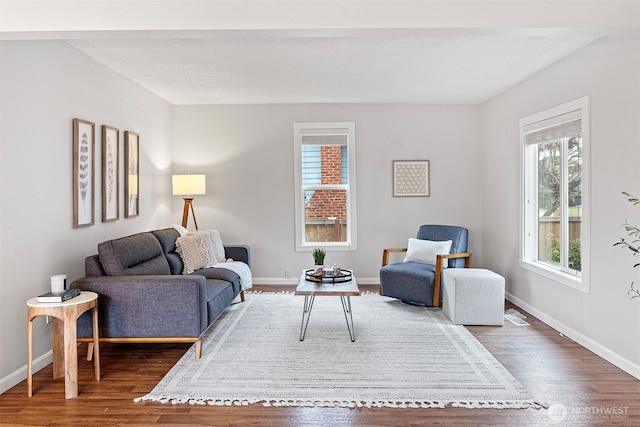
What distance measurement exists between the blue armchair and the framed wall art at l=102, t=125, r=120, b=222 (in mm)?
2931

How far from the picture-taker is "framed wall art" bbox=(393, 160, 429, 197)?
628cm

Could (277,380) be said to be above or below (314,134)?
below

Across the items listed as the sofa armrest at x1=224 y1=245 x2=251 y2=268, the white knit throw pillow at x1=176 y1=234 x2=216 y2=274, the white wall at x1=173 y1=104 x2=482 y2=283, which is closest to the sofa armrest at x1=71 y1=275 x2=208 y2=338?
the white knit throw pillow at x1=176 y1=234 x2=216 y2=274

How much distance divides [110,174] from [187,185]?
1.43m

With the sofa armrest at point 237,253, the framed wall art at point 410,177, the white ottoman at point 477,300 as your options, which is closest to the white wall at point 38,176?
the sofa armrest at point 237,253

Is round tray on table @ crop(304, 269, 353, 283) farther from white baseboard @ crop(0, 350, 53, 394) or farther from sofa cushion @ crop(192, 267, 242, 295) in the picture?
white baseboard @ crop(0, 350, 53, 394)

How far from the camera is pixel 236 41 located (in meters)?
3.63

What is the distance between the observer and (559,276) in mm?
4141

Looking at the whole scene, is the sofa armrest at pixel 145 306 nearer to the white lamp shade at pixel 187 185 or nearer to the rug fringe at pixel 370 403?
the rug fringe at pixel 370 403

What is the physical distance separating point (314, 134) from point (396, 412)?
4265 mm

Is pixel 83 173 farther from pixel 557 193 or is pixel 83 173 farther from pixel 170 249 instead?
pixel 557 193

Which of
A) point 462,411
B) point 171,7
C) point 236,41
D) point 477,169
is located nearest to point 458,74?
point 477,169

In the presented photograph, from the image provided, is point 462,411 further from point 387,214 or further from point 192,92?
point 192,92

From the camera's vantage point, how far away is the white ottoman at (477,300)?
4359 mm
